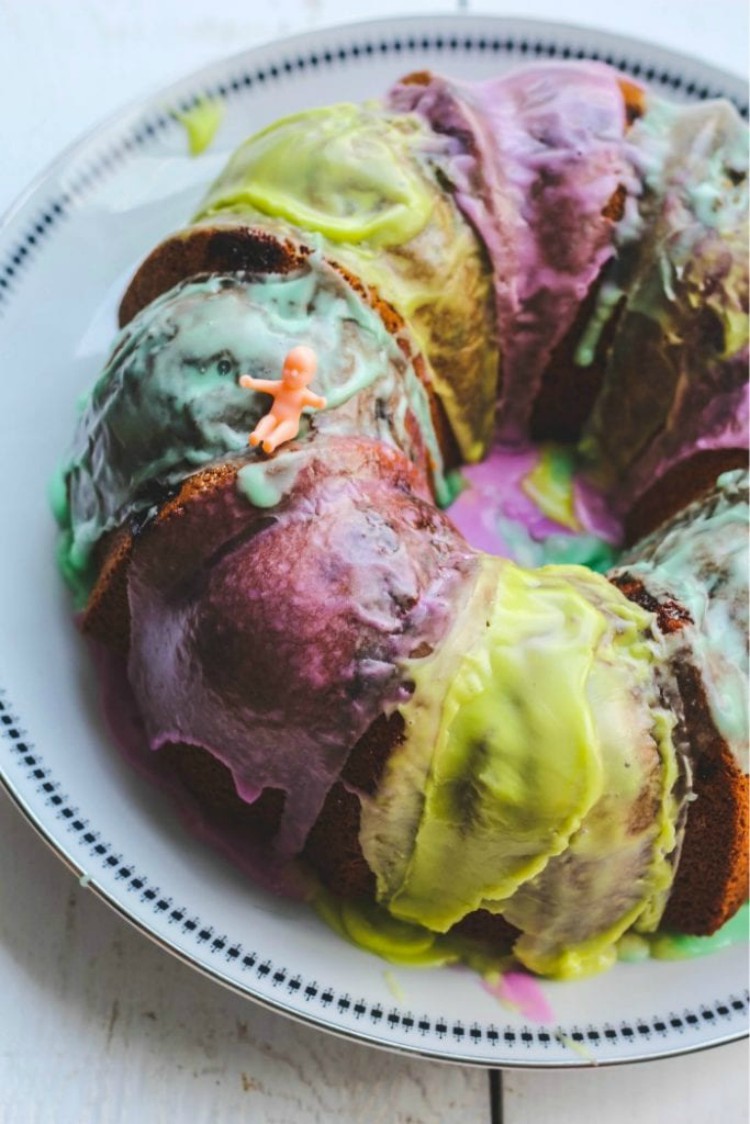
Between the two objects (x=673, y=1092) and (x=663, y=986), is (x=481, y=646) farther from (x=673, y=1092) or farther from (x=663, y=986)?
(x=673, y=1092)

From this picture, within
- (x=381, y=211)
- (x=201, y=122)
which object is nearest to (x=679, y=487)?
(x=381, y=211)

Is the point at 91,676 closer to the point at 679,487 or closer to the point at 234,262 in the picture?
the point at 234,262

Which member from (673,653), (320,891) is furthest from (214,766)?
(673,653)

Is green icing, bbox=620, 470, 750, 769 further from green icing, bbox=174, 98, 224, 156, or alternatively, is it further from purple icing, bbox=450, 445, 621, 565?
green icing, bbox=174, 98, 224, 156

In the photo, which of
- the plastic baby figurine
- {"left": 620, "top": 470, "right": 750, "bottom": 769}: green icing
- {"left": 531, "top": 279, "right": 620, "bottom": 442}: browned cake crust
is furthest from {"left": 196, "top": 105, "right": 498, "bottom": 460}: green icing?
{"left": 620, "top": 470, "right": 750, "bottom": 769}: green icing

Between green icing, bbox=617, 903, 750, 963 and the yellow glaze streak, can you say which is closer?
the yellow glaze streak

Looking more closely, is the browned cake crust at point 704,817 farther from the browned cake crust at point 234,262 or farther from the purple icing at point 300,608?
the browned cake crust at point 234,262
